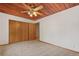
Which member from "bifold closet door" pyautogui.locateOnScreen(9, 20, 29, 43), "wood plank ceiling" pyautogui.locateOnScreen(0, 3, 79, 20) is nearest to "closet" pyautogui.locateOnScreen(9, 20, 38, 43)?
"bifold closet door" pyautogui.locateOnScreen(9, 20, 29, 43)

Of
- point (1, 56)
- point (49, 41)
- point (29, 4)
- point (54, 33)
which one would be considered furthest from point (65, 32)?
point (1, 56)

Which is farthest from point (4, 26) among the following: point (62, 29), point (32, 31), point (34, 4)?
point (62, 29)

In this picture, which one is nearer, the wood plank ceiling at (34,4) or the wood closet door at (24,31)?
the wood plank ceiling at (34,4)

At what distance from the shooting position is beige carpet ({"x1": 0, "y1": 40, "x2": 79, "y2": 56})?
2.34 m

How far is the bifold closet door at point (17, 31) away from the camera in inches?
93.7

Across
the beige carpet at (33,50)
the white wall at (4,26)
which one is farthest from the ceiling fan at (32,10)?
the beige carpet at (33,50)

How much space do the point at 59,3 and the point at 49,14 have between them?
0.30 meters

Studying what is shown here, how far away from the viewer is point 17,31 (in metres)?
2.44

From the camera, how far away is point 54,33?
241cm

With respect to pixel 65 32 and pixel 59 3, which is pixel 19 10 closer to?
pixel 59 3

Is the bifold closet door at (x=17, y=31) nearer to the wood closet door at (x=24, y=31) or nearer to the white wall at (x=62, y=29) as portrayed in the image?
the wood closet door at (x=24, y=31)

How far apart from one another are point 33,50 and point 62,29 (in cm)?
71

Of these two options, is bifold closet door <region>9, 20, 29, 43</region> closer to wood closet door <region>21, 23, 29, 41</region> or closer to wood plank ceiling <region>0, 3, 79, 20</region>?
wood closet door <region>21, 23, 29, 41</region>

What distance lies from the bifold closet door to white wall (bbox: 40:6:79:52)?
328 millimetres
